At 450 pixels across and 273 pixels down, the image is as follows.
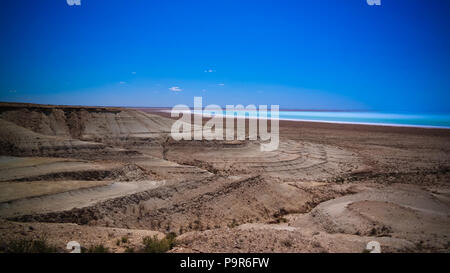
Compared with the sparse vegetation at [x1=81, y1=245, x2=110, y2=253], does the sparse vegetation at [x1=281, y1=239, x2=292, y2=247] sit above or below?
above

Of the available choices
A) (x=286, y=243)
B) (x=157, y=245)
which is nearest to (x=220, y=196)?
(x=157, y=245)

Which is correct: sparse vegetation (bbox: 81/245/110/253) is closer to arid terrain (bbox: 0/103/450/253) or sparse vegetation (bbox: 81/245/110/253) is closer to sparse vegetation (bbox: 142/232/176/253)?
arid terrain (bbox: 0/103/450/253)

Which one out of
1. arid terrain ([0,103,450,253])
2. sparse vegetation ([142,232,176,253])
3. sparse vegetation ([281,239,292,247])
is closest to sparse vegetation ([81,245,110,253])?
arid terrain ([0,103,450,253])

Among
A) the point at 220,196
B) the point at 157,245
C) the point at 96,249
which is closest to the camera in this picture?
the point at 96,249

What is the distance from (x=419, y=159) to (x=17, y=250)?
20568 mm

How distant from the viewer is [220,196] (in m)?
9.78

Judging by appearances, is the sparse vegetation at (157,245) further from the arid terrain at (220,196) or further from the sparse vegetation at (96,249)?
the sparse vegetation at (96,249)

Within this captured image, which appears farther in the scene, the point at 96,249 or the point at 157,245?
the point at 157,245

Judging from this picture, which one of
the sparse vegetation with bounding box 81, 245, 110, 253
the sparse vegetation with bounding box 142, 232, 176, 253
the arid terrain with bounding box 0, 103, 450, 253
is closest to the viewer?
the sparse vegetation with bounding box 81, 245, 110, 253

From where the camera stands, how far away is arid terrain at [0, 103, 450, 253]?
5.74m

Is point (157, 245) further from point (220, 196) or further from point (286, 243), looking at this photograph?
point (220, 196)

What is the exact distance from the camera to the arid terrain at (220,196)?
574 cm
